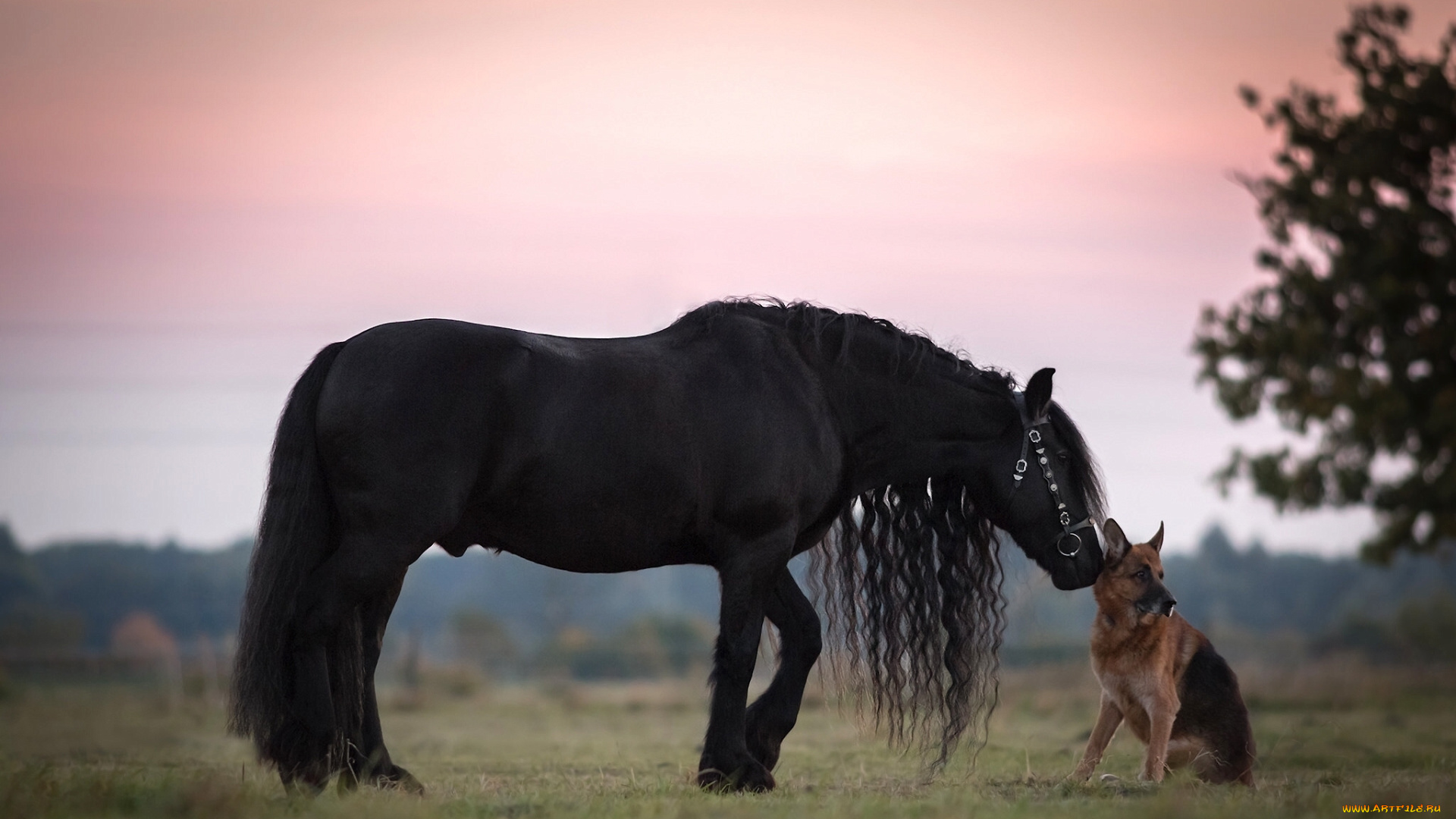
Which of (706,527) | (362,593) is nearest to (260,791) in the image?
(362,593)

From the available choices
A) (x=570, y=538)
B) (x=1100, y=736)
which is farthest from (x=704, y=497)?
(x=1100, y=736)

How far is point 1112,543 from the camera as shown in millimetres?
7395

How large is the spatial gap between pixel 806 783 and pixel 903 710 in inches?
26.7

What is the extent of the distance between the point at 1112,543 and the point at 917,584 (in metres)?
1.17

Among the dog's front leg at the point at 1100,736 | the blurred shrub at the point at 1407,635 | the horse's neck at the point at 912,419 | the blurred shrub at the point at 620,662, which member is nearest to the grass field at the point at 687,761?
the dog's front leg at the point at 1100,736

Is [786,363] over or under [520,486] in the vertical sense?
over

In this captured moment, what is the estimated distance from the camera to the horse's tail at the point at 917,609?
7.20m

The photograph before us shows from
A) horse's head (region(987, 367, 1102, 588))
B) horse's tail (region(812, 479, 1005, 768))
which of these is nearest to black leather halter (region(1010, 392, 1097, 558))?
horse's head (region(987, 367, 1102, 588))

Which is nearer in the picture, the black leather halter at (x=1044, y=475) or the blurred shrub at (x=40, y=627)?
the black leather halter at (x=1044, y=475)

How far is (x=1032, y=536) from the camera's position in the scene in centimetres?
722

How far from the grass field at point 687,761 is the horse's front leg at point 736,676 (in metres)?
0.25

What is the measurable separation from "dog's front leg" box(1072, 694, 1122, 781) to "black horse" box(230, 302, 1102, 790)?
657 millimetres

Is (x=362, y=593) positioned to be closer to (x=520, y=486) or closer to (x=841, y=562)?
(x=520, y=486)

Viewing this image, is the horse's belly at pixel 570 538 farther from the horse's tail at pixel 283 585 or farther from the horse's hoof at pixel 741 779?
the horse's hoof at pixel 741 779
